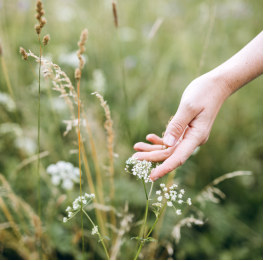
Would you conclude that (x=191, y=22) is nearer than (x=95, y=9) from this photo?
No

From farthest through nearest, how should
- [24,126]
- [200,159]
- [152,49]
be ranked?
[152,49] < [24,126] < [200,159]

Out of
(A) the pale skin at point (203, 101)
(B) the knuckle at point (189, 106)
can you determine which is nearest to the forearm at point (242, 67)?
(A) the pale skin at point (203, 101)

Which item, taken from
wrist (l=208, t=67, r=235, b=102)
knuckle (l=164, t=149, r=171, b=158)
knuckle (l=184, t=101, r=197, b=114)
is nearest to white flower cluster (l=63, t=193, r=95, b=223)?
knuckle (l=164, t=149, r=171, b=158)

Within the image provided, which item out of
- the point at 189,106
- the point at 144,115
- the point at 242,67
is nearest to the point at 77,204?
the point at 189,106

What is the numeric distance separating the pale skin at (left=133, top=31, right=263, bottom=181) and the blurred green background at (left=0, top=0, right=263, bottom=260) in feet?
0.99

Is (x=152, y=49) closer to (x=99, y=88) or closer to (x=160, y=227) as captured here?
(x=99, y=88)

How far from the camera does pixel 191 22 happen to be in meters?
3.23

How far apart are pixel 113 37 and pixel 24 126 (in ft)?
6.63

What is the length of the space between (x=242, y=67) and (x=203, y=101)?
12.1 inches

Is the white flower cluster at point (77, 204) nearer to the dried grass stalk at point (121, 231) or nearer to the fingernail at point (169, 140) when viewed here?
the dried grass stalk at point (121, 231)

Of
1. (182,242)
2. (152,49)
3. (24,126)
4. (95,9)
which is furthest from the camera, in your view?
(152,49)

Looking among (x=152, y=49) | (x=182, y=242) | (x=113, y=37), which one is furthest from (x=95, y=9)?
(x=182, y=242)

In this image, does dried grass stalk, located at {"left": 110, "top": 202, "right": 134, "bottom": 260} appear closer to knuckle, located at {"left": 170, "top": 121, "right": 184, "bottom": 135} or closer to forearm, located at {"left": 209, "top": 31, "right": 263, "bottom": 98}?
knuckle, located at {"left": 170, "top": 121, "right": 184, "bottom": 135}

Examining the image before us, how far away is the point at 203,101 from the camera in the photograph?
101 cm
